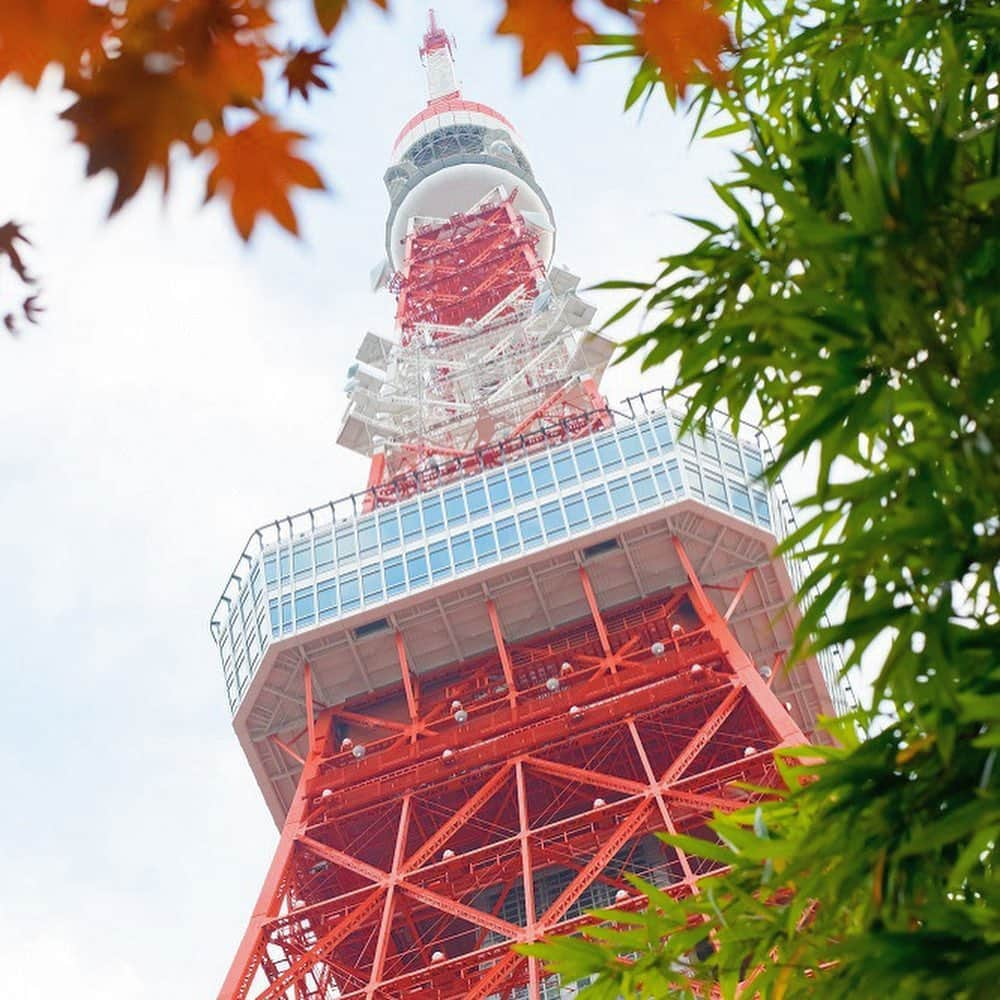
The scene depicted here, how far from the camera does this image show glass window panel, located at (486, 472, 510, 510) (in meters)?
36.3

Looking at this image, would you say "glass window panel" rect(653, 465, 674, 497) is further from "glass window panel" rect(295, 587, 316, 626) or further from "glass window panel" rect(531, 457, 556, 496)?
"glass window panel" rect(295, 587, 316, 626)

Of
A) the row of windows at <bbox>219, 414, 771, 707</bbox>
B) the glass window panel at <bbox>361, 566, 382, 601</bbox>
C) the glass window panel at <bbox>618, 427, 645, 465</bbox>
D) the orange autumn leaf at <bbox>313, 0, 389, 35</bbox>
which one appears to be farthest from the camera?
the glass window panel at <bbox>618, 427, 645, 465</bbox>

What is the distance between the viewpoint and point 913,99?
432cm

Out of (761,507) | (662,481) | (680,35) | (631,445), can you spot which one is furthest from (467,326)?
(680,35)

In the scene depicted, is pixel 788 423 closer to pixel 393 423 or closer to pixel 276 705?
pixel 276 705

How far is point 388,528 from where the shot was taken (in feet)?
122

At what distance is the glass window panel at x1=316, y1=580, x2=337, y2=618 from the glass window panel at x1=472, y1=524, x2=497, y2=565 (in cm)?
339

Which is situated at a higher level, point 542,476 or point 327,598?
point 542,476

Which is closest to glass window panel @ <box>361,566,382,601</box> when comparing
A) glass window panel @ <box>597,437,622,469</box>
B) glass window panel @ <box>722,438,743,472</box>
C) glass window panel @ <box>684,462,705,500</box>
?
glass window panel @ <box>597,437,622,469</box>

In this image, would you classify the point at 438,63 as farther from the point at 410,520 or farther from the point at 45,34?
the point at 45,34

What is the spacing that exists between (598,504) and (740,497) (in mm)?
3208

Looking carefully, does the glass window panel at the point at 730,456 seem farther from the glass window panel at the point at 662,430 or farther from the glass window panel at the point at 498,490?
the glass window panel at the point at 498,490

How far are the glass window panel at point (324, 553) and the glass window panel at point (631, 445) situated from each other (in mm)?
7266

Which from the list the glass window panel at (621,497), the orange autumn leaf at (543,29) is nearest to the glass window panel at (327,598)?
the glass window panel at (621,497)
